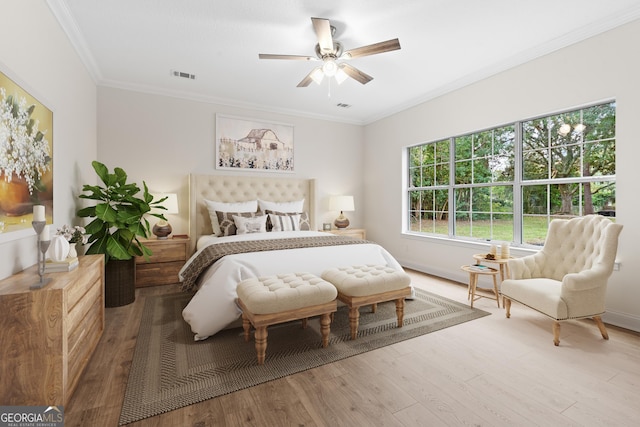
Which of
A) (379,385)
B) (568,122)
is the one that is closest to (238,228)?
(379,385)

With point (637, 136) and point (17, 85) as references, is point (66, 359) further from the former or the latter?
point (637, 136)

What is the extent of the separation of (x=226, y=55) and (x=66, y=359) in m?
3.09

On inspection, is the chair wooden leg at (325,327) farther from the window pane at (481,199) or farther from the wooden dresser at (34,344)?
the window pane at (481,199)

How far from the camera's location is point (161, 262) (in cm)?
390

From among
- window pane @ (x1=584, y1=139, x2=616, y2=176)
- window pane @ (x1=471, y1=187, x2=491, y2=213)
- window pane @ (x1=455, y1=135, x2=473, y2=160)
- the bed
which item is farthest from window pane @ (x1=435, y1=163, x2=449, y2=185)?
the bed

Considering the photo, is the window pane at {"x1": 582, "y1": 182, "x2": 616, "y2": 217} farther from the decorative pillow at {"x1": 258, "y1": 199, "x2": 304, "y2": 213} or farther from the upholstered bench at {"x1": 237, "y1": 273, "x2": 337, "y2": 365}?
the decorative pillow at {"x1": 258, "y1": 199, "x2": 304, "y2": 213}

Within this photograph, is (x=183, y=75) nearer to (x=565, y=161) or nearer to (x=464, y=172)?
(x=464, y=172)

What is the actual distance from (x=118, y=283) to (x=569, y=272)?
452 cm

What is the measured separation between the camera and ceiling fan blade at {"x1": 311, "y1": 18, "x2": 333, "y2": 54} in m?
2.31

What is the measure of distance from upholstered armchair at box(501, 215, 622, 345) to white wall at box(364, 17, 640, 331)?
0.35 meters

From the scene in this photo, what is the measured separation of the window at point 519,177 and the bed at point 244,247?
1.68 meters

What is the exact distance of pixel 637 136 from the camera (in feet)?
8.38

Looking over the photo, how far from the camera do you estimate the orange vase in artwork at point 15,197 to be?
1704 millimetres
